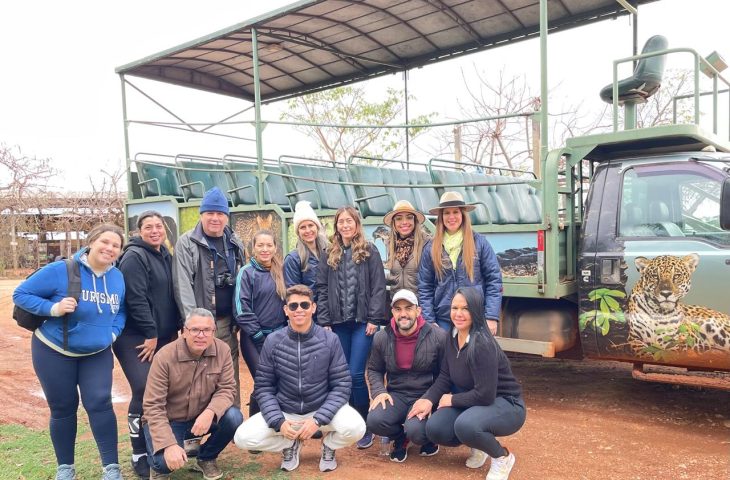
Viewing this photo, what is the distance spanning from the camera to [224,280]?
4062 mm

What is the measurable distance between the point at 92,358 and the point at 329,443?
1.47 m

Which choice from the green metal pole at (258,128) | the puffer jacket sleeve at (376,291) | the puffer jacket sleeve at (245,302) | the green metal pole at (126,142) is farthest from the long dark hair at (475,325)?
the green metal pole at (126,142)

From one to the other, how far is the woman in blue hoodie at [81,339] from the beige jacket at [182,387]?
269 mm

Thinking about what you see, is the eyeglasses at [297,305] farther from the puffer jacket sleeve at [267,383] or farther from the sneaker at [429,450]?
the sneaker at [429,450]

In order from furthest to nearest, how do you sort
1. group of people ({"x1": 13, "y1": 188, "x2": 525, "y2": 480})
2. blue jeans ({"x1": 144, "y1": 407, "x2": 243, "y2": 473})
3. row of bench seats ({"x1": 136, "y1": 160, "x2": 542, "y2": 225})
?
row of bench seats ({"x1": 136, "y1": 160, "x2": 542, "y2": 225})
blue jeans ({"x1": 144, "y1": 407, "x2": 243, "y2": 473})
group of people ({"x1": 13, "y1": 188, "x2": 525, "y2": 480})

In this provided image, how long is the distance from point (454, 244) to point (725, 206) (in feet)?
5.70

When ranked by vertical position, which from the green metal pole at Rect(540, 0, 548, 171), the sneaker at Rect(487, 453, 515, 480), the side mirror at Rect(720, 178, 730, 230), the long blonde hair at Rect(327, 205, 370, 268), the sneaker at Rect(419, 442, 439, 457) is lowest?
the sneaker at Rect(419, 442, 439, 457)

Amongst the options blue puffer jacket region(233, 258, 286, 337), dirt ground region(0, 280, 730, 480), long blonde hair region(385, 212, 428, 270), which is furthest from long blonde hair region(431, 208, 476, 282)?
dirt ground region(0, 280, 730, 480)

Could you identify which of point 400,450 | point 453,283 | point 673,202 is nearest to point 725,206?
point 673,202

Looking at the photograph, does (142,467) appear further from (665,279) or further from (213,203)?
(665,279)

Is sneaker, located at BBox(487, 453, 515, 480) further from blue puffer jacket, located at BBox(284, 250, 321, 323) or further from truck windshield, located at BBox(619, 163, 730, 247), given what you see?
truck windshield, located at BBox(619, 163, 730, 247)

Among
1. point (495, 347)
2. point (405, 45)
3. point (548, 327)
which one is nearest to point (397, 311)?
point (495, 347)

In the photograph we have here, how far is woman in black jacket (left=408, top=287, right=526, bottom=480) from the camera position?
11.4ft

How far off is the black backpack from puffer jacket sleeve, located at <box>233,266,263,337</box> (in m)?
1.00
